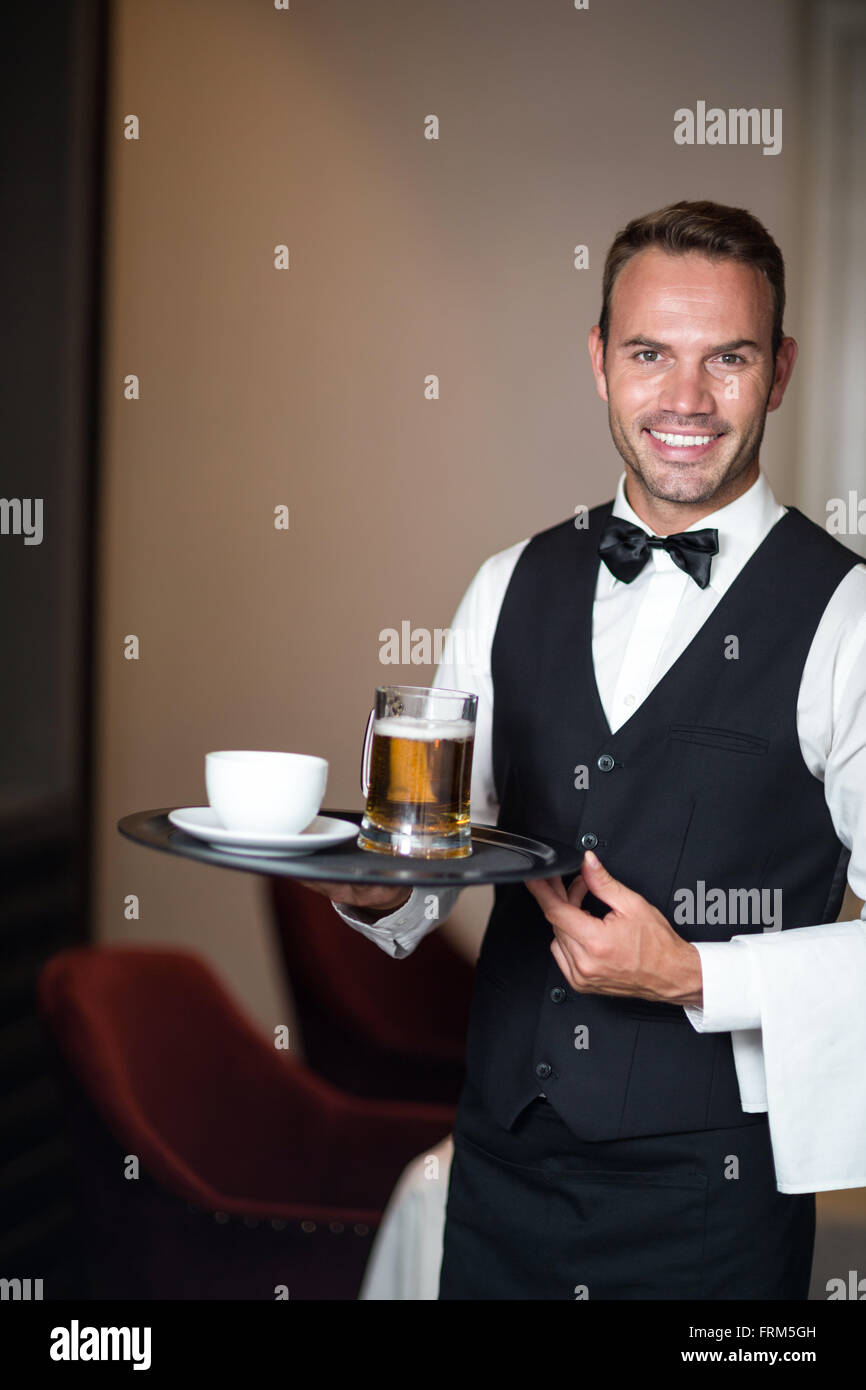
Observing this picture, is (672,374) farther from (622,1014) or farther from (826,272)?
(826,272)

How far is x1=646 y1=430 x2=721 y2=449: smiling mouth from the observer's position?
1.86 m

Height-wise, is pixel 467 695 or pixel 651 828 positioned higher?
pixel 467 695

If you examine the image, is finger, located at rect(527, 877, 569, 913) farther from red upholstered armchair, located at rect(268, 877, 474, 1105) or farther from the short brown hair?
red upholstered armchair, located at rect(268, 877, 474, 1105)

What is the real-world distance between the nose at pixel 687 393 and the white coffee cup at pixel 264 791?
711 millimetres

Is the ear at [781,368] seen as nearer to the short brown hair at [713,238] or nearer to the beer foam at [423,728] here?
the short brown hair at [713,238]

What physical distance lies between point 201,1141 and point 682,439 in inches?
67.2

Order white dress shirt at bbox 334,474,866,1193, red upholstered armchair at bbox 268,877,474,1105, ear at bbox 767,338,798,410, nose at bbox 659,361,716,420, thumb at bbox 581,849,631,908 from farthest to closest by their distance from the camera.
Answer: red upholstered armchair at bbox 268,877,474,1105 < ear at bbox 767,338,798,410 < nose at bbox 659,361,716,420 < white dress shirt at bbox 334,474,866,1193 < thumb at bbox 581,849,631,908

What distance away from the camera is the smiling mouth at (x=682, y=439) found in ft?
6.10

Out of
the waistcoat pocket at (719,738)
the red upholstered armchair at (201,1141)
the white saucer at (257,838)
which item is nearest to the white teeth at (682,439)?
the waistcoat pocket at (719,738)

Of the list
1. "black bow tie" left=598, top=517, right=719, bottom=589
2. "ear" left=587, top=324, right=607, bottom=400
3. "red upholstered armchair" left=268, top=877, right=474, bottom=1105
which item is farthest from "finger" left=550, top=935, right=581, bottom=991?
"red upholstered armchair" left=268, top=877, right=474, bottom=1105

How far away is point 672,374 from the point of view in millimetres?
1877

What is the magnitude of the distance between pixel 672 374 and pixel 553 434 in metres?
2.32
